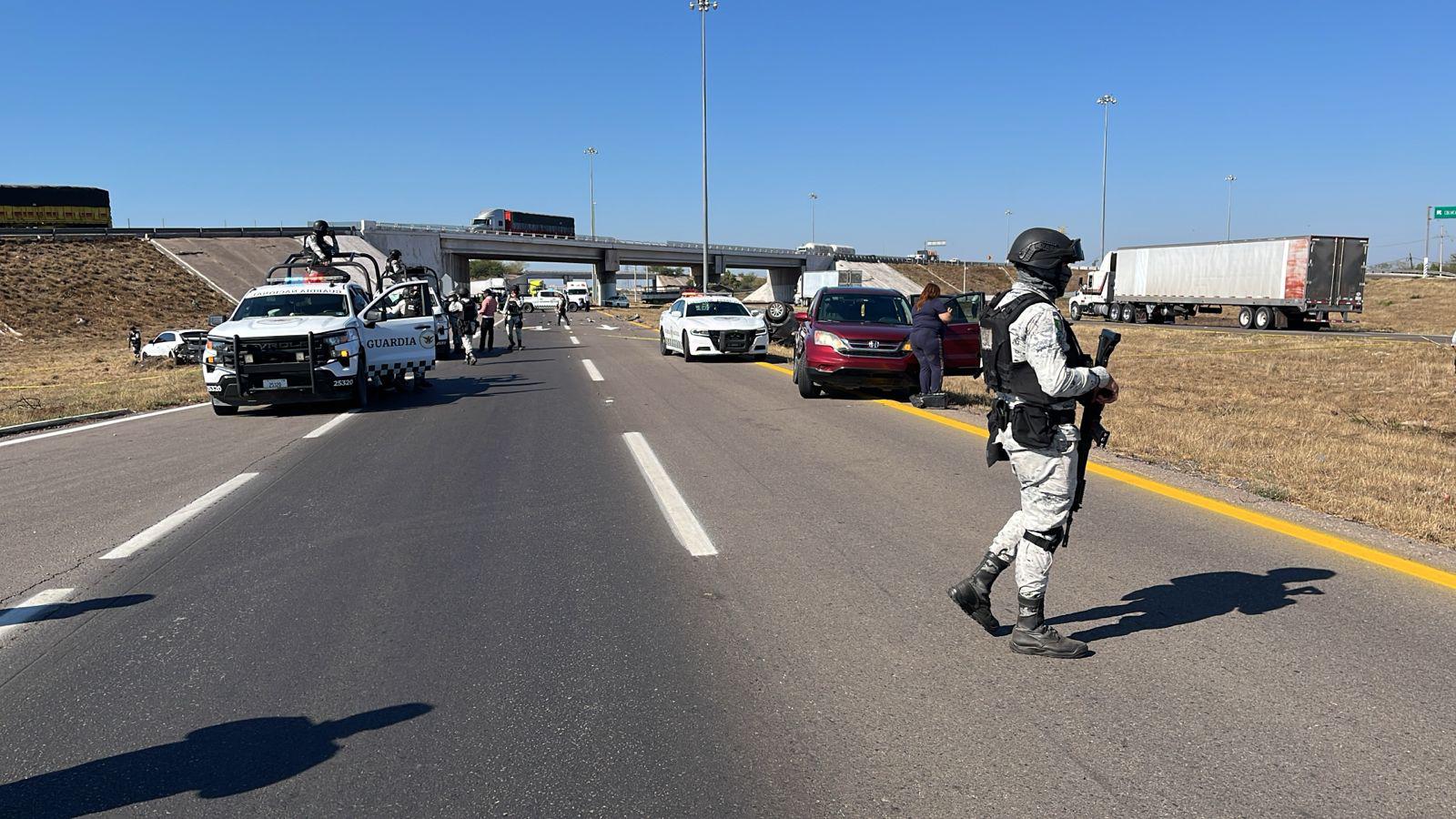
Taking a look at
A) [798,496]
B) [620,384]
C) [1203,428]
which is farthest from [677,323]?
[798,496]

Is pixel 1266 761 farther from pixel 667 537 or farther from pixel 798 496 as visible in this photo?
pixel 798 496

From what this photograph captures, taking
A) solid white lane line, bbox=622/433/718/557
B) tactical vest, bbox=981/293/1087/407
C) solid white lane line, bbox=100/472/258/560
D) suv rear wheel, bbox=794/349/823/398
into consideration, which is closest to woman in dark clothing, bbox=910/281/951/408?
suv rear wheel, bbox=794/349/823/398

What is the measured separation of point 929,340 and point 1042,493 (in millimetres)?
8803

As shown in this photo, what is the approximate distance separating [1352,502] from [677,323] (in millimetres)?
17404

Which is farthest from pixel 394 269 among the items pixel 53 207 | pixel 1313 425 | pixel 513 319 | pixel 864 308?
pixel 53 207

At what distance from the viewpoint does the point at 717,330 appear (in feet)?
69.6

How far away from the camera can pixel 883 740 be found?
3.35 metres

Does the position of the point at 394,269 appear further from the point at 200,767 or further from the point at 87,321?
the point at 87,321

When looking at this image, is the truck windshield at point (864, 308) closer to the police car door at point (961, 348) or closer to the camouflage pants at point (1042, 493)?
the police car door at point (961, 348)

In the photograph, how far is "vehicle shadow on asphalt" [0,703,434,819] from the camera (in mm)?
3061

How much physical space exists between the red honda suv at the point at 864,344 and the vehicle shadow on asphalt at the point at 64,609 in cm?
965

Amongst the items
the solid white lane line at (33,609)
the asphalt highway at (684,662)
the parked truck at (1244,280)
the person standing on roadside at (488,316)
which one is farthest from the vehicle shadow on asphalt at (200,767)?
the parked truck at (1244,280)

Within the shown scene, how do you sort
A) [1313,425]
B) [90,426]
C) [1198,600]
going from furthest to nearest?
[90,426] < [1313,425] < [1198,600]

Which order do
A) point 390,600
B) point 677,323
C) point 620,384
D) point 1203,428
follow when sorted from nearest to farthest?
point 390,600 < point 1203,428 < point 620,384 < point 677,323
